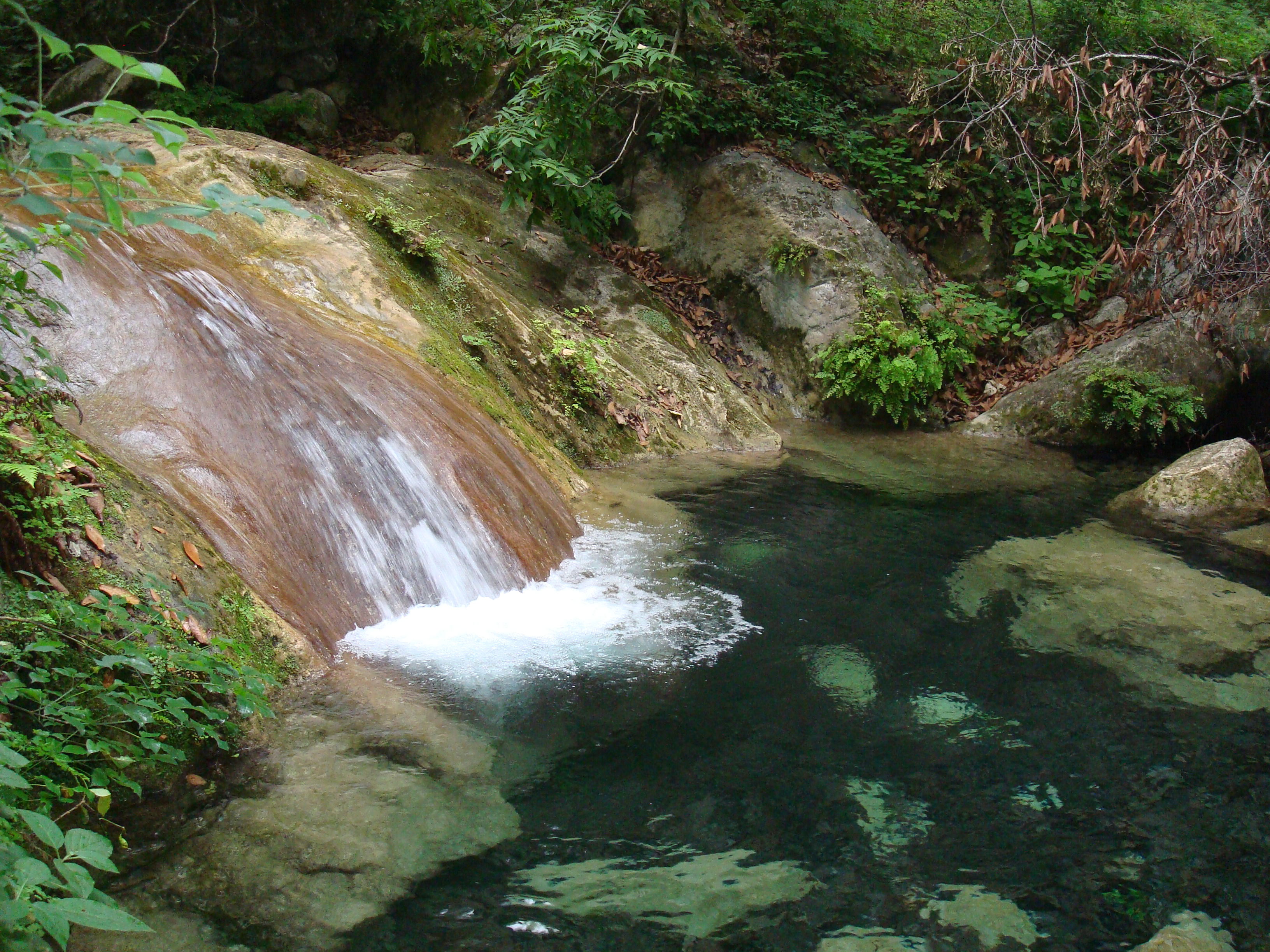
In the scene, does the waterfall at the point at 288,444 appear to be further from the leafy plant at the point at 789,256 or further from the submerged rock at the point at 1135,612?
the leafy plant at the point at 789,256

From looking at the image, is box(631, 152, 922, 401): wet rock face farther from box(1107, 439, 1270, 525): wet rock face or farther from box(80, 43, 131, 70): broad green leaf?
box(80, 43, 131, 70): broad green leaf

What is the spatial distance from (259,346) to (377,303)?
186 cm

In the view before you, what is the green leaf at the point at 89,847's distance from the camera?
76.1 inches

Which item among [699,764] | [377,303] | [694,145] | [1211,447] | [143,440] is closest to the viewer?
[699,764]

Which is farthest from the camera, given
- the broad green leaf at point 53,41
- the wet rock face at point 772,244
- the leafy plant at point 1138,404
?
the wet rock face at point 772,244

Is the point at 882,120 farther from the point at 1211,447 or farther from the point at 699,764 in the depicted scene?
the point at 699,764

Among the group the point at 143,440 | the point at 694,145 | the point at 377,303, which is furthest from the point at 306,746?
the point at 694,145

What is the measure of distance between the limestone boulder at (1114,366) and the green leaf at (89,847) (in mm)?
10087

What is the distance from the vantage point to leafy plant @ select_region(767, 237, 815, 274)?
1132 cm

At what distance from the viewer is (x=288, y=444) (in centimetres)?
477

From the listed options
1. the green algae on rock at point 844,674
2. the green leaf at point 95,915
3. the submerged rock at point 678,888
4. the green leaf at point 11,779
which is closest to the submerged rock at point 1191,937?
the submerged rock at point 678,888

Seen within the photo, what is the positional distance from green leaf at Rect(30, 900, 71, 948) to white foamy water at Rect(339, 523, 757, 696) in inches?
88.0

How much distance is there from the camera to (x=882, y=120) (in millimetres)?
13281

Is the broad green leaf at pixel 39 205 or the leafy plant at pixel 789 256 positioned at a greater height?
the leafy plant at pixel 789 256
